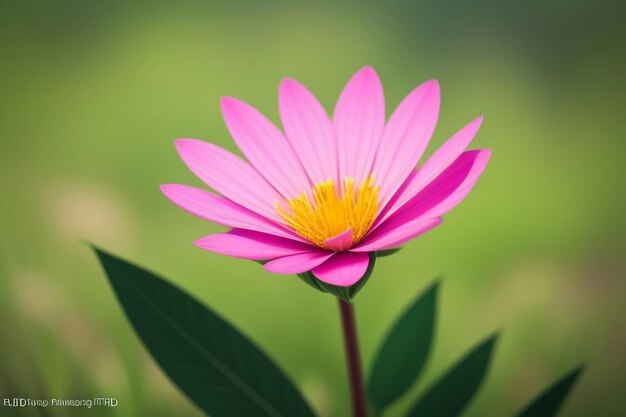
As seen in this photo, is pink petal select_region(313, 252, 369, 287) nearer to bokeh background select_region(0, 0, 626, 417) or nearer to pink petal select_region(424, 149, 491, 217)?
pink petal select_region(424, 149, 491, 217)

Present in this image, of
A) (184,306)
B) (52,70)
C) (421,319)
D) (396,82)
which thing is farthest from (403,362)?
(52,70)

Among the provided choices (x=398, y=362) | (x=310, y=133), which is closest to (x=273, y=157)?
(x=310, y=133)

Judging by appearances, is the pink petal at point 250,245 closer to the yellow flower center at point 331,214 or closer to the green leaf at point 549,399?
the yellow flower center at point 331,214

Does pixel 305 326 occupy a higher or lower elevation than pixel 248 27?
lower

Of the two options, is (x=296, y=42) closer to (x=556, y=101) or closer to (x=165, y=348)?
(x=556, y=101)

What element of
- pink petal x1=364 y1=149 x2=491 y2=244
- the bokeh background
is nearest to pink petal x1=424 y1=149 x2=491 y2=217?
pink petal x1=364 y1=149 x2=491 y2=244

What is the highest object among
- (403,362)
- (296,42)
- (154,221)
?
(296,42)
